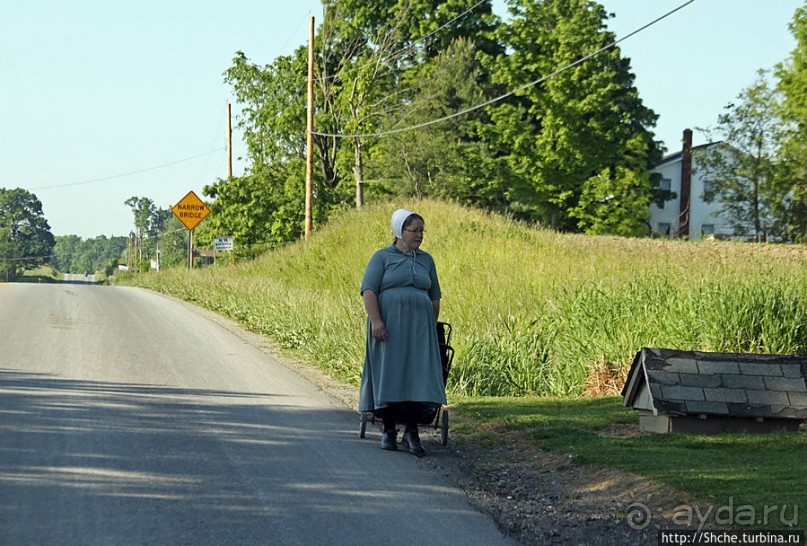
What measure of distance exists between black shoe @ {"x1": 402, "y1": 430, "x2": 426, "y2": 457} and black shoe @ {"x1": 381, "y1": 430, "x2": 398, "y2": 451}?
106mm

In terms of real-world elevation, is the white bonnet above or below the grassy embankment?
above

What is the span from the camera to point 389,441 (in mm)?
9062

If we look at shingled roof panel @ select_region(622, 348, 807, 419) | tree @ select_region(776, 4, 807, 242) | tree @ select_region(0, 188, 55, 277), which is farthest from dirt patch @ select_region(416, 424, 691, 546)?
tree @ select_region(0, 188, 55, 277)

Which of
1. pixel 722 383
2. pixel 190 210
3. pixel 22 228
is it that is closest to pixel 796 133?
pixel 190 210

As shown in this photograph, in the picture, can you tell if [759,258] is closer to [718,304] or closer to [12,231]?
[718,304]

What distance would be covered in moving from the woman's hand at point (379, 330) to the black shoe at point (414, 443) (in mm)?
902

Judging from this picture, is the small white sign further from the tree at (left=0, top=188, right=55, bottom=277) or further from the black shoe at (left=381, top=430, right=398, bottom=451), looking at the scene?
the tree at (left=0, top=188, right=55, bottom=277)

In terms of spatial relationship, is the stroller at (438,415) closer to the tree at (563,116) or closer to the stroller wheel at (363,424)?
the stroller wheel at (363,424)

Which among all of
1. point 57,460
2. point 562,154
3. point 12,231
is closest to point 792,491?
point 57,460

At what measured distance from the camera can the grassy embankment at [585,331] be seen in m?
8.17

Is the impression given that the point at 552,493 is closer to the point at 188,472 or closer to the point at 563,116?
the point at 188,472

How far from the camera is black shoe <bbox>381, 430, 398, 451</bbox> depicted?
9.03 metres

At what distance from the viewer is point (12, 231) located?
192 metres

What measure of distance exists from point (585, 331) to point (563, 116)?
4111 cm
